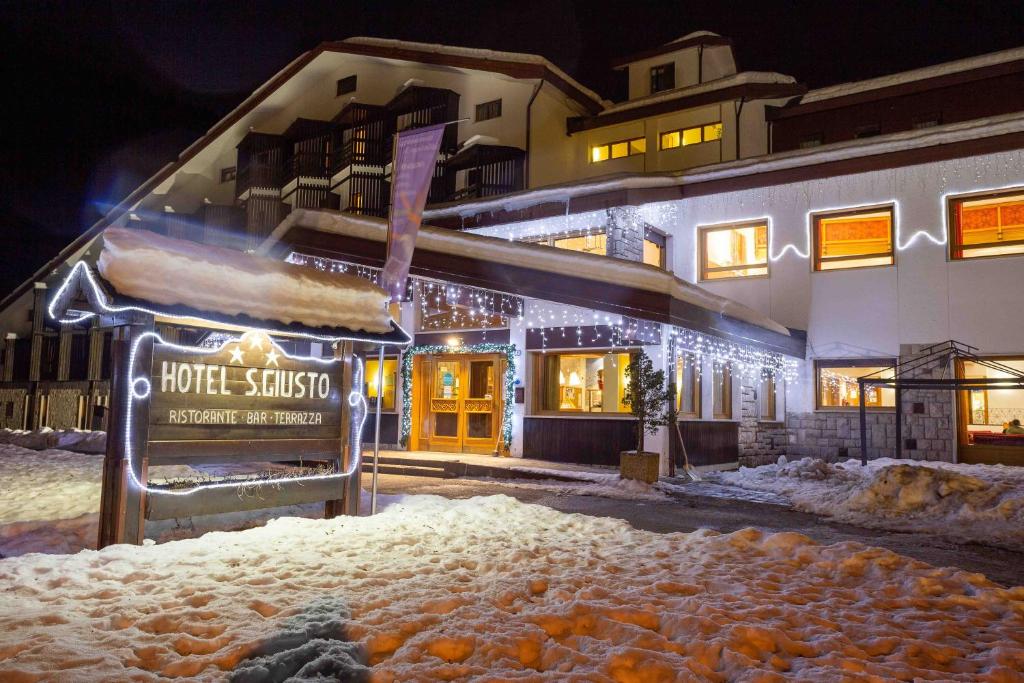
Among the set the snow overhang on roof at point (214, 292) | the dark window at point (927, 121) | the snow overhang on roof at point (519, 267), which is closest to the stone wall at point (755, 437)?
the snow overhang on roof at point (519, 267)

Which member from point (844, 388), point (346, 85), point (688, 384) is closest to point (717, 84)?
point (844, 388)

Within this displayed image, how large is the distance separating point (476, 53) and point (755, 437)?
52.2ft

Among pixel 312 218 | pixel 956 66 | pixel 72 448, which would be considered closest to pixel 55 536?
pixel 312 218

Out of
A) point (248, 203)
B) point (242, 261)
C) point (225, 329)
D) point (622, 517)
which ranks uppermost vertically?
point (248, 203)

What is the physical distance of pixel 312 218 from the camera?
11578mm

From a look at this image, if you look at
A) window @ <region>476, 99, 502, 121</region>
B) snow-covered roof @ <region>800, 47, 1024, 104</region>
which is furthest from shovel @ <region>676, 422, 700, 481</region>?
window @ <region>476, 99, 502, 121</region>

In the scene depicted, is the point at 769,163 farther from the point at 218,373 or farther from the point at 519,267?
the point at 218,373

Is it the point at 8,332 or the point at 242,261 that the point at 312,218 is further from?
the point at 8,332

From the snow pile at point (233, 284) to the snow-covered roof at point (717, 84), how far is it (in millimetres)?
15200

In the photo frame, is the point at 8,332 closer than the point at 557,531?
No

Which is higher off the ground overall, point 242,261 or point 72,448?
point 242,261

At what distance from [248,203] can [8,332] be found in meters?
11.9

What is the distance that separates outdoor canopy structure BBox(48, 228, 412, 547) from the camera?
18.7 ft

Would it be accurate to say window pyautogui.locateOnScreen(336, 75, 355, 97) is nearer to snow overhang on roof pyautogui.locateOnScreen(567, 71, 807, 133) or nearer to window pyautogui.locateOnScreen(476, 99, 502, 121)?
window pyautogui.locateOnScreen(476, 99, 502, 121)
